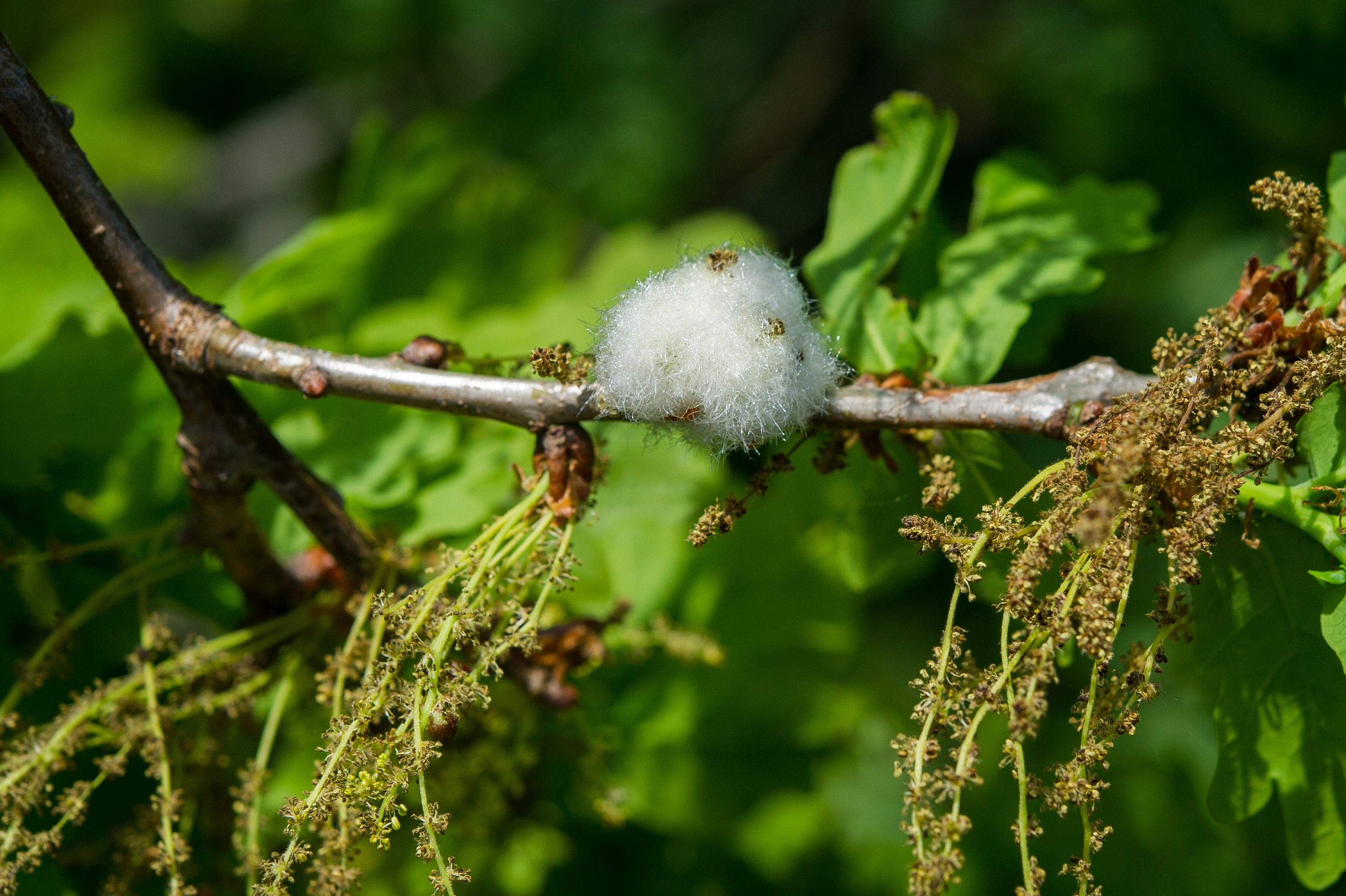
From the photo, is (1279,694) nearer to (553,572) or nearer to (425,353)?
(553,572)

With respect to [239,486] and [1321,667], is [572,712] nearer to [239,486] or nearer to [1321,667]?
[239,486]

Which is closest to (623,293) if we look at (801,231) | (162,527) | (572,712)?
(572,712)

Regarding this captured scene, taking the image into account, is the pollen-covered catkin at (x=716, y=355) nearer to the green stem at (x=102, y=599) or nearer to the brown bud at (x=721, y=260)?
the brown bud at (x=721, y=260)

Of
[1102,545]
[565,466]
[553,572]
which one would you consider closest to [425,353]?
[565,466]

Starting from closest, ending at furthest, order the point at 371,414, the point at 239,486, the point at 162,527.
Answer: the point at 239,486 < the point at 162,527 < the point at 371,414

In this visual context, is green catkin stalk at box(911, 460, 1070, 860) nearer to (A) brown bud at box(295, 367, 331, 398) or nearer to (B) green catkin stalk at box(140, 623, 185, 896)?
(A) brown bud at box(295, 367, 331, 398)

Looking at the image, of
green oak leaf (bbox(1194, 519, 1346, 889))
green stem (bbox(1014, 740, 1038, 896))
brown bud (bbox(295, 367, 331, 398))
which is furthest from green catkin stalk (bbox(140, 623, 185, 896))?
green oak leaf (bbox(1194, 519, 1346, 889))
